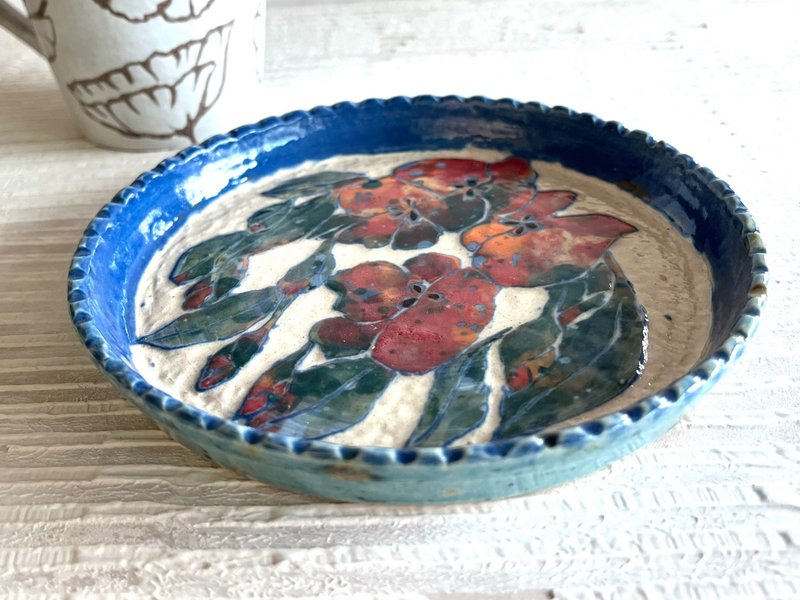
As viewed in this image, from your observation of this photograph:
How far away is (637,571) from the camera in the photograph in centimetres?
32

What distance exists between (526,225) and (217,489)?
9.0 inches

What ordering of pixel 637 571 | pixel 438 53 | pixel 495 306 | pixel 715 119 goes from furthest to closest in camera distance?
pixel 438 53 < pixel 715 119 < pixel 495 306 < pixel 637 571

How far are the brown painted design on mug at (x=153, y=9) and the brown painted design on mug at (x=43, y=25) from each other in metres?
0.05

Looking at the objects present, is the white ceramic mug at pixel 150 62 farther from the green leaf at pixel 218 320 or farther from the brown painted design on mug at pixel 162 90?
the green leaf at pixel 218 320

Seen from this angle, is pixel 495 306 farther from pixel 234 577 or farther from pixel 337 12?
pixel 337 12

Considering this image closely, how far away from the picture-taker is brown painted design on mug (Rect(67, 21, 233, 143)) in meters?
0.58

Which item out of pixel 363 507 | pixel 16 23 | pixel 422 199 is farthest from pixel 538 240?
pixel 16 23

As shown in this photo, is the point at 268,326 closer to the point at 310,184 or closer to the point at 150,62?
the point at 310,184

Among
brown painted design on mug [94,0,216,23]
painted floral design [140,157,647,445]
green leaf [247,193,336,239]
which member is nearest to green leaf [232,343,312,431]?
painted floral design [140,157,647,445]

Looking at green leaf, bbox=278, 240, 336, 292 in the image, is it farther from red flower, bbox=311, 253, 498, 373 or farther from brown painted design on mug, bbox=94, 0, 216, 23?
brown painted design on mug, bbox=94, 0, 216, 23

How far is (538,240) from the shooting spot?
468 millimetres

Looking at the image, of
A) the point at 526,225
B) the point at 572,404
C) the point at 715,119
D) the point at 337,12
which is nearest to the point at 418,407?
the point at 572,404

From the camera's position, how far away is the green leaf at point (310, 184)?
20.6 inches

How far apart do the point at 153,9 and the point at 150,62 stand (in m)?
0.04
